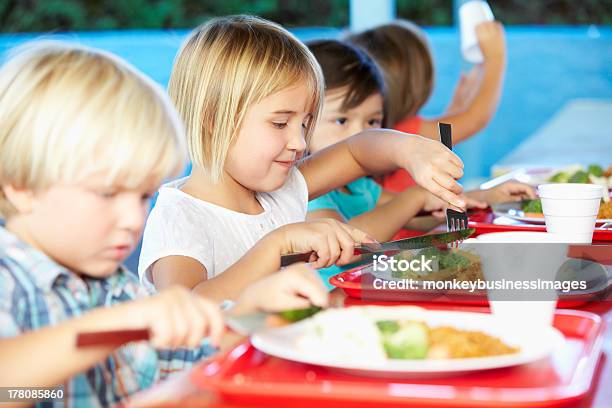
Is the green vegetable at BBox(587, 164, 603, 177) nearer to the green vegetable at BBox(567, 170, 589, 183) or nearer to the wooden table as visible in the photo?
the green vegetable at BBox(567, 170, 589, 183)

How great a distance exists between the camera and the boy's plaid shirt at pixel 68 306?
3.40ft

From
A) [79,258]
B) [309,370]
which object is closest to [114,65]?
[79,258]

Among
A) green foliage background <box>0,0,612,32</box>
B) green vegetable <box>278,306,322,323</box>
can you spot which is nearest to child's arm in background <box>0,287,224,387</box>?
green vegetable <box>278,306,322,323</box>

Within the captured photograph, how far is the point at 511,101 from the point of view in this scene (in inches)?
251

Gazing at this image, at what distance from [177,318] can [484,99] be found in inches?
91.6

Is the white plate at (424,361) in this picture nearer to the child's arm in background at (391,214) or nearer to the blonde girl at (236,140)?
the blonde girl at (236,140)

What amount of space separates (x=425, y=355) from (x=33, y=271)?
0.45m

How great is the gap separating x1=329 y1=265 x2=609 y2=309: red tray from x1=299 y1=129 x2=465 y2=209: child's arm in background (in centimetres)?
31

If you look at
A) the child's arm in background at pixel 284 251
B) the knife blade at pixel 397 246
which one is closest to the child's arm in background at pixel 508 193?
the knife blade at pixel 397 246

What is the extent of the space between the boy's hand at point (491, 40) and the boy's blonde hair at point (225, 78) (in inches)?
49.1

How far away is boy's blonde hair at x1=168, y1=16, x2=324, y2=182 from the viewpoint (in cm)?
167

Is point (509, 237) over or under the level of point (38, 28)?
over

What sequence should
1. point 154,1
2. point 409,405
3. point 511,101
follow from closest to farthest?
point 409,405 < point 154,1 < point 511,101

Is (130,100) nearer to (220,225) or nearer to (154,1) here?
(220,225)
